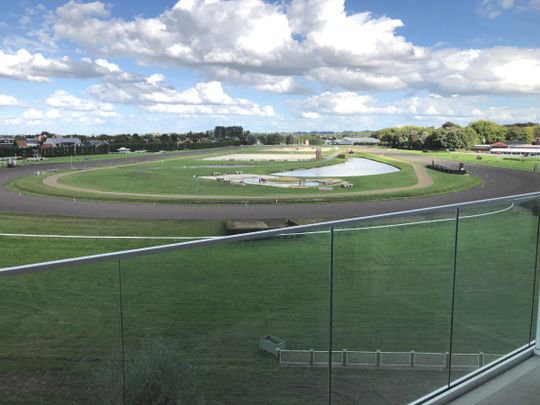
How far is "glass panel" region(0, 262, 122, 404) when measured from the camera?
8.18 feet

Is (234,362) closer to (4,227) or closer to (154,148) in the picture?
(4,227)

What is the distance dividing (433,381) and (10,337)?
3.02 meters

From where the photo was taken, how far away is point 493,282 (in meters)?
4.41

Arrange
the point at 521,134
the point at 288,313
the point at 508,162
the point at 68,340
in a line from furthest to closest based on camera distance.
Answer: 1. the point at 521,134
2. the point at 508,162
3. the point at 288,313
4. the point at 68,340

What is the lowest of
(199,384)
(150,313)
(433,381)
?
(433,381)

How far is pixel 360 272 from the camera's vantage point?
3.57 metres

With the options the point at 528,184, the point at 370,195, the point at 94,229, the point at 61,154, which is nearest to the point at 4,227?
the point at 94,229

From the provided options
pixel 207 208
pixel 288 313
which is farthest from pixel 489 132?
pixel 288 313

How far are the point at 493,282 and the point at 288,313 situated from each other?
2187 millimetres

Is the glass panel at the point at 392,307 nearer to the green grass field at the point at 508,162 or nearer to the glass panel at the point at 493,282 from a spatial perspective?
the glass panel at the point at 493,282

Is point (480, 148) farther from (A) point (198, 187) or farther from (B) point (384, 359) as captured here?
(B) point (384, 359)

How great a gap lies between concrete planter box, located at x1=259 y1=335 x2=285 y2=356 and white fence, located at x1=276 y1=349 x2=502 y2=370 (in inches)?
1.2

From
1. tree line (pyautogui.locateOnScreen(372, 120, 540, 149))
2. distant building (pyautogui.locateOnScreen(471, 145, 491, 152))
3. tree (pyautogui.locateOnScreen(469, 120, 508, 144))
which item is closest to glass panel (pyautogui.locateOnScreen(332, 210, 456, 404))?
tree line (pyautogui.locateOnScreen(372, 120, 540, 149))

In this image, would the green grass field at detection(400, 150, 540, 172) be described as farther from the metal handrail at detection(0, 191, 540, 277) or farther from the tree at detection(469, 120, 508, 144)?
the tree at detection(469, 120, 508, 144)
